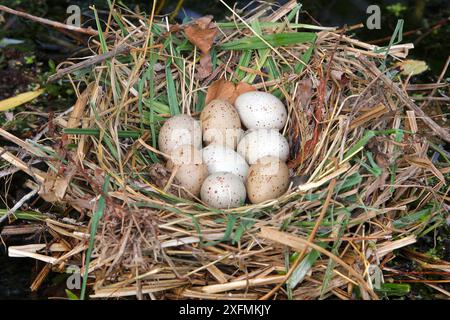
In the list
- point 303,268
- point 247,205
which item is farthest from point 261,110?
point 303,268

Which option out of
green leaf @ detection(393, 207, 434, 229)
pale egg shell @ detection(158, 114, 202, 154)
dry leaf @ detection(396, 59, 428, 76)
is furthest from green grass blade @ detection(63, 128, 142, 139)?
dry leaf @ detection(396, 59, 428, 76)

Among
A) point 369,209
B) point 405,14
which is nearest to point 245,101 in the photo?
point 369,209

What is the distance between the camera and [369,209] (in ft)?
10.1

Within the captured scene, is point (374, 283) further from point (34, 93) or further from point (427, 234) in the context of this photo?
point (34, 93)

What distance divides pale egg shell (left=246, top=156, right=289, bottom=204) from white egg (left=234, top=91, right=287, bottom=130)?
0.30 m

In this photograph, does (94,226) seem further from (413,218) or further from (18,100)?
(18,100)

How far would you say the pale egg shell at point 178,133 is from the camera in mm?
3477

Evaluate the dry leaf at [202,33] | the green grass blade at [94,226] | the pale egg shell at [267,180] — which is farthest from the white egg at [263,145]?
the green grass blade at [94,226]

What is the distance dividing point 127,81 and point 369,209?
→ 1.29m

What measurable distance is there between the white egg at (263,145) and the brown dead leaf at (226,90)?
0.29 metres

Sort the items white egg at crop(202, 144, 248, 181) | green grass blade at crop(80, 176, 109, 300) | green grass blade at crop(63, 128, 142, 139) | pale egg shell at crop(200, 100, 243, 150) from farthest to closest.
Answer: pale egg shell at crop(200, 100, 243, 150), white egg at crop(202, 144, 248, 181), green grass blade at crop(63, 128, 142, 139), green grass blade at crop(80, 176, 109, 300)

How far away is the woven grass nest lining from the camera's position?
2.92 m

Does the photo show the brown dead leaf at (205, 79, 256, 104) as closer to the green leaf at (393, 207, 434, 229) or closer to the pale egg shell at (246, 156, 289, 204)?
the pale egg shell at (246, 156, 289, 204)

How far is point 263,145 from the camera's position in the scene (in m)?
3.52
